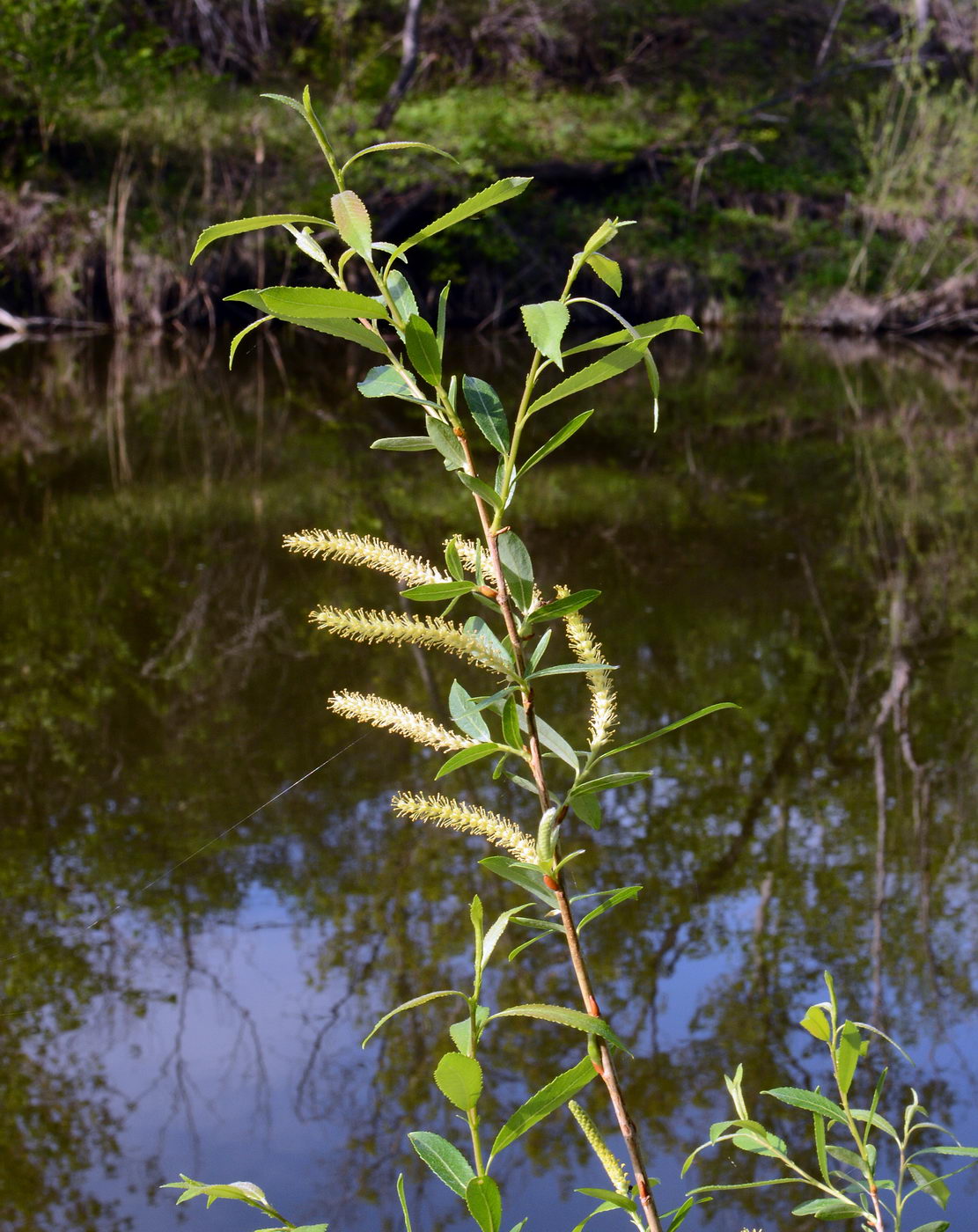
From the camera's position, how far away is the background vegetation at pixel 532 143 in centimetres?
1310

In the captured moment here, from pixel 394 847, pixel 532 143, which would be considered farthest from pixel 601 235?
pixel 532 143

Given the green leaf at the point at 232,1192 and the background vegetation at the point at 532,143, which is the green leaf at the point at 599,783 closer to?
the green leaf at the point at 232,1192

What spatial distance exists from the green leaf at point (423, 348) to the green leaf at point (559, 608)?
14 centimetres

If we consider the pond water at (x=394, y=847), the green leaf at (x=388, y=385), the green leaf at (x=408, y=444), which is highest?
the green leaf at (x=388, y=385)

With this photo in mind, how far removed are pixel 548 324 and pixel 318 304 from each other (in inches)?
4.6

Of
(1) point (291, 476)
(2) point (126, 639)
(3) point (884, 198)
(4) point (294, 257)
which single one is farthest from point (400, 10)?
(2) point (126, 639)

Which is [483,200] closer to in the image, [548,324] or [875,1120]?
[548,324]

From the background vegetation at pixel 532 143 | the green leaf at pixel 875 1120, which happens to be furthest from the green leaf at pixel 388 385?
the background vegetation at pixel 532 143

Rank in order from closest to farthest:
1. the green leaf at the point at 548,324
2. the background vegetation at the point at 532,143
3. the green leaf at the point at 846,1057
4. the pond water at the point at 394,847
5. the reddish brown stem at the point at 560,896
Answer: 1. the green leaf at the point at 548,324
2. the reddish brown stem at the point at 560,896
3. the green leaf at the point at 846,1057
4. the pond water at the point at 394,847
5. the background vegetation at the point at 532,143

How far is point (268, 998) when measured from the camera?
7.66ft

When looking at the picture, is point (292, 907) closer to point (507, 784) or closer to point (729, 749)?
point (507, 784)

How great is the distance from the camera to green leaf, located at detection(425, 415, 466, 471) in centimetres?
68

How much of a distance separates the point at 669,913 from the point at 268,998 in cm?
84

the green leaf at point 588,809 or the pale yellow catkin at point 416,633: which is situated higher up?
the pale yellow catkin at point 416,633
